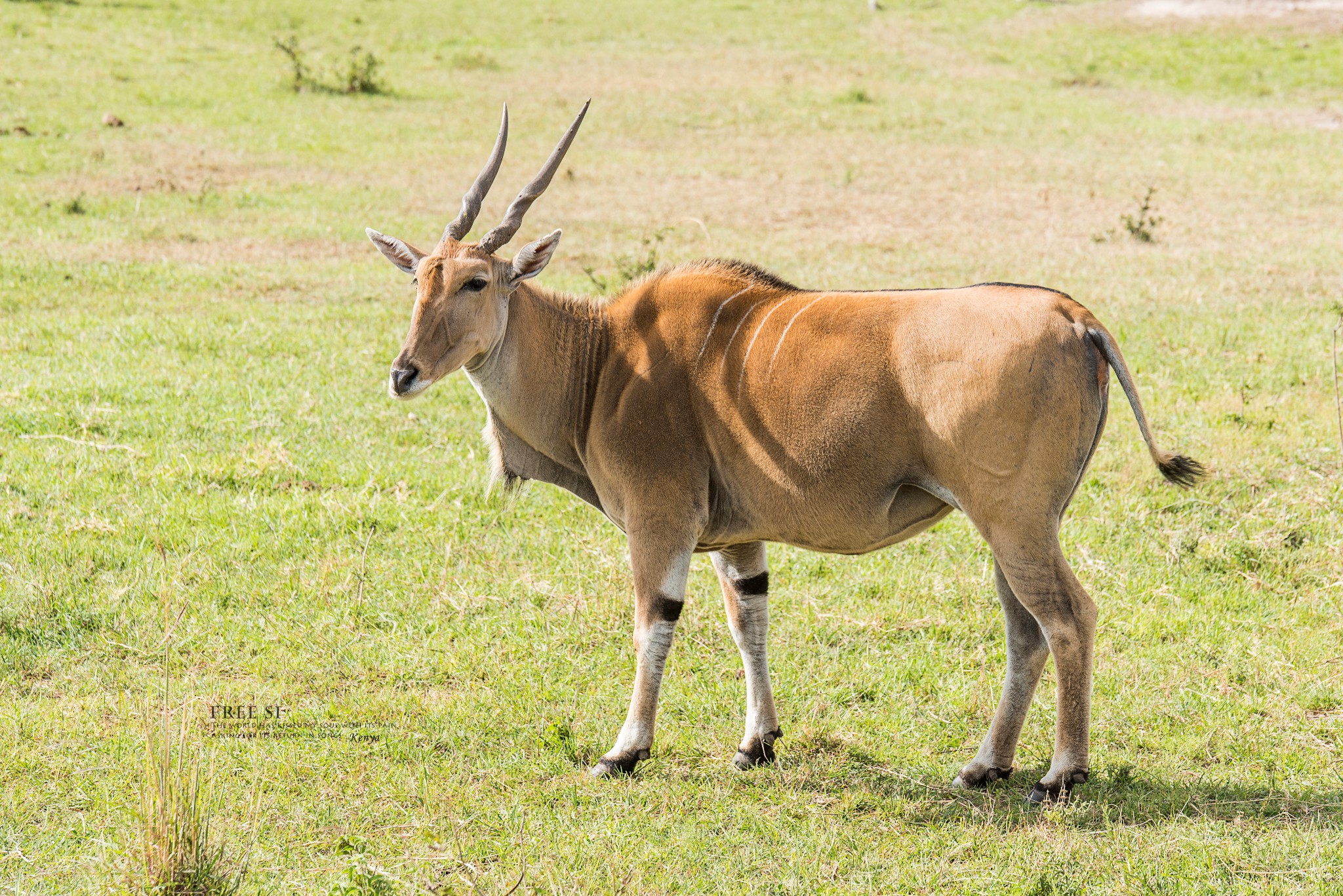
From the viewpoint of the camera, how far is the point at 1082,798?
4738 mm

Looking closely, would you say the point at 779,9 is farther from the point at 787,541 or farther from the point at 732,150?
the point at 787,541

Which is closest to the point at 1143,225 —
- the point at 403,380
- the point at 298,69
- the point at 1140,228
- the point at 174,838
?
the point at 1140,228

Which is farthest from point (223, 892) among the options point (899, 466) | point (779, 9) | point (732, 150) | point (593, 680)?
point (779, 9)

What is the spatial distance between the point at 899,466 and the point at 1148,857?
1557 millimetres

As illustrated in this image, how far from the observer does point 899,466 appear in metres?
4.70

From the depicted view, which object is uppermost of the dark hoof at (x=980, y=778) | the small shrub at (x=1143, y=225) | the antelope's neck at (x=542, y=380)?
the antelope's neck at (x=542, y=380)

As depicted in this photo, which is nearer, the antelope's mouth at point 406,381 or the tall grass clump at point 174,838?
the tall grass clump at point 174,838

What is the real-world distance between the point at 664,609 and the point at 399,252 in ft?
5.96

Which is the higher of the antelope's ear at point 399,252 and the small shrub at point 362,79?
the antelope's ear at point 399,252

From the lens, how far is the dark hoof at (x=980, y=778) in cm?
491

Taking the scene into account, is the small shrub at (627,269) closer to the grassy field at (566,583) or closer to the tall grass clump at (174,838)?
the grassy field at (566,583)

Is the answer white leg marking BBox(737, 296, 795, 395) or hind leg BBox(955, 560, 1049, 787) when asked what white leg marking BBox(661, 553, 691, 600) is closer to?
white leg marking BBox(737, 296, 795, 395)

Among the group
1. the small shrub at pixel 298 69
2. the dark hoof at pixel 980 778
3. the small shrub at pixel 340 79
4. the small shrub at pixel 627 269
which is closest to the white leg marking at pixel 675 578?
the dark hoof at pixel 980 778

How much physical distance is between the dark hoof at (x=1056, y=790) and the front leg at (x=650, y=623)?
145 centimetres
